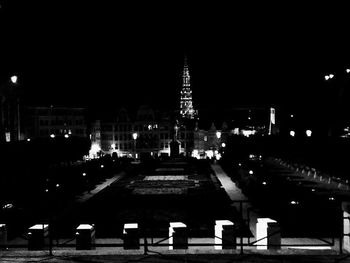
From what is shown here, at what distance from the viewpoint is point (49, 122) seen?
10981 centimetres

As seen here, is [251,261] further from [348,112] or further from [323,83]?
[323,83]

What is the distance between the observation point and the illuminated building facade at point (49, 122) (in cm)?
10756

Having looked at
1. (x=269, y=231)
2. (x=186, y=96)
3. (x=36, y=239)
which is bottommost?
(x=36, y=239)

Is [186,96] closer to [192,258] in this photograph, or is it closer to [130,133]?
[130,133]

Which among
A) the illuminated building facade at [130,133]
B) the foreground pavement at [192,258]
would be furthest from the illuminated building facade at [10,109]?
the foreground pavement at [192,258]

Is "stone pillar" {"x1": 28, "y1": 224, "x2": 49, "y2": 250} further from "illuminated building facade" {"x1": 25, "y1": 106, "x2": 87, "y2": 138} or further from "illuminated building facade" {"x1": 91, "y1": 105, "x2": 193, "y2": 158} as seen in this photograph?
"illuminated building facade" {"x1": 91, "y1": 105, "x2": 193, "y2": 158}

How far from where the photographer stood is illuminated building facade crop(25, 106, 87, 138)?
10756 cm

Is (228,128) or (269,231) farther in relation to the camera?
(228,128)

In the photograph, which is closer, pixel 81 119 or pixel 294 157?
pixel 294 157

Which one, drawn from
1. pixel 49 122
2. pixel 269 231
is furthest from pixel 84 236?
pixel 49 122

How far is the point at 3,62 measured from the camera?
65750 millimetres

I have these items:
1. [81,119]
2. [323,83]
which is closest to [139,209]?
[323,83]

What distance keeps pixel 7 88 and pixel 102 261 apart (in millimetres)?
82199

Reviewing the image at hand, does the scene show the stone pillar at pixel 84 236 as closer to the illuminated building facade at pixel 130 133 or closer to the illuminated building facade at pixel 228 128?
the illuminated building facade at pixel 228 128
